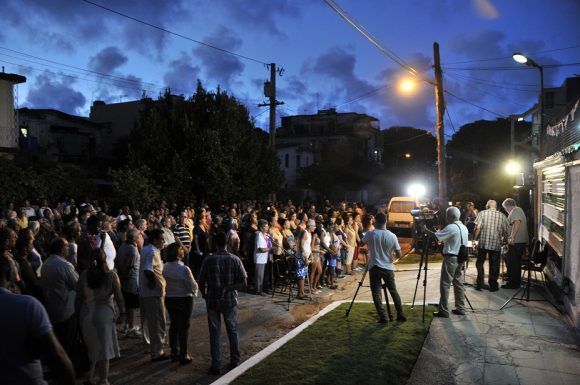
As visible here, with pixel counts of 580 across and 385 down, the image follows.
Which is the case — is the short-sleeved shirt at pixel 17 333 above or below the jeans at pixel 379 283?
above

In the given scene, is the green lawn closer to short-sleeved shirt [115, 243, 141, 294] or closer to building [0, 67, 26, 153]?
short-sleeved shirt [115, 243, 141, 294]

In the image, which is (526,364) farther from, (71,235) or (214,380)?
(71,235)

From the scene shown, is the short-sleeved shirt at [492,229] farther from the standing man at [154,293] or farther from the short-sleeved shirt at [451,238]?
the standing man at [154,293]

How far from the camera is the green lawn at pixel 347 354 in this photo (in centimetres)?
609

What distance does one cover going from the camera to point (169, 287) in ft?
22.5

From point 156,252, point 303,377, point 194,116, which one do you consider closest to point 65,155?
point 194,116

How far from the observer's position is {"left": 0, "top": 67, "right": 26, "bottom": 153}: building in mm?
24969

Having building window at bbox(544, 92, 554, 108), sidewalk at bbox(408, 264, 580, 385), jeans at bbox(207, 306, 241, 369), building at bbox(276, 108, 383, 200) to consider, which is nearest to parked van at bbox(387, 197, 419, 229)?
sidewalk at bbox(408, 264, 580, 385)

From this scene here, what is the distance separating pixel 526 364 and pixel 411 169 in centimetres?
6429

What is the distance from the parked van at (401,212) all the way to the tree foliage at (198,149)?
25.5 feet

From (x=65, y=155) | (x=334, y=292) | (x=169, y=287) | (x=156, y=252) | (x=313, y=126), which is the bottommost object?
(x=334, y=292)

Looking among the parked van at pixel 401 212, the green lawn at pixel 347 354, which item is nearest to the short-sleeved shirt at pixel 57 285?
the green lawn at pixel 347 354

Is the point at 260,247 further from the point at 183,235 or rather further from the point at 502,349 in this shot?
the point at 502,349

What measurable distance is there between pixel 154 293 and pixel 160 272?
319mm
